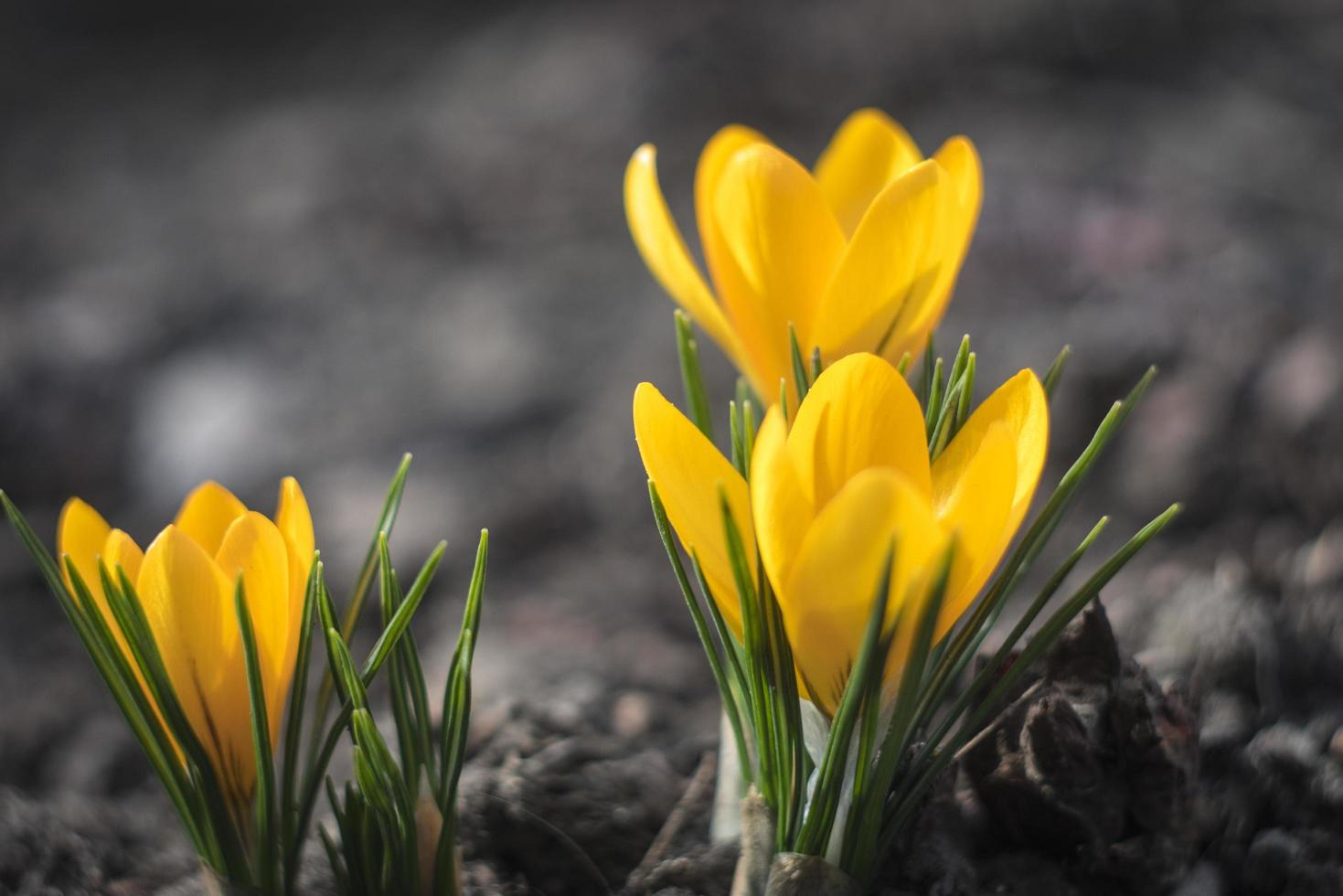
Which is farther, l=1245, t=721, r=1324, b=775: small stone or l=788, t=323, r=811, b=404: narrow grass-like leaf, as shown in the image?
l=1245, t=721, r=1324, b=775: small stone

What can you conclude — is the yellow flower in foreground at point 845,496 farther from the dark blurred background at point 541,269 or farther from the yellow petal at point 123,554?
the dark blurred background at point 541,269

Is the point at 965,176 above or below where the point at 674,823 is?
above

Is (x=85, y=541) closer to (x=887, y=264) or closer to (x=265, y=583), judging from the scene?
(x=265, y=583)

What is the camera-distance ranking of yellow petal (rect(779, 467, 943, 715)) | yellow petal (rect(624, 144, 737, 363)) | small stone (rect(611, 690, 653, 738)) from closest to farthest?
yellow petal (rect(779, 467, 943, 715))
yellow petal (rect(624, 144, 737, 363))
small stone (rect(611, 690, 653, 738))

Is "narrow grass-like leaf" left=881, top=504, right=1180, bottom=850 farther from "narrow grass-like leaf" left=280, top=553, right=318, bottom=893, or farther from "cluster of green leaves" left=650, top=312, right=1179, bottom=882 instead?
"narrow grass-like leaf" left=280, top=553, right=318, bottom=893

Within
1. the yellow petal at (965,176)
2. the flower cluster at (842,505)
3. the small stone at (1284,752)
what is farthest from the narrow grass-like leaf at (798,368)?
the small stone at (1284,752)

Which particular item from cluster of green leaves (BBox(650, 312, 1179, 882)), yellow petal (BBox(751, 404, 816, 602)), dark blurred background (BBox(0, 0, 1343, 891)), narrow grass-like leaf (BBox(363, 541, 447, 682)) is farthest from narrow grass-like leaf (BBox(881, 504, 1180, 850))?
dark blurred background (BBox(0, 0, 1343, 891))

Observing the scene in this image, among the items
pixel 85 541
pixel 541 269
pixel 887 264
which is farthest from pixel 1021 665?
pixel 541 269
